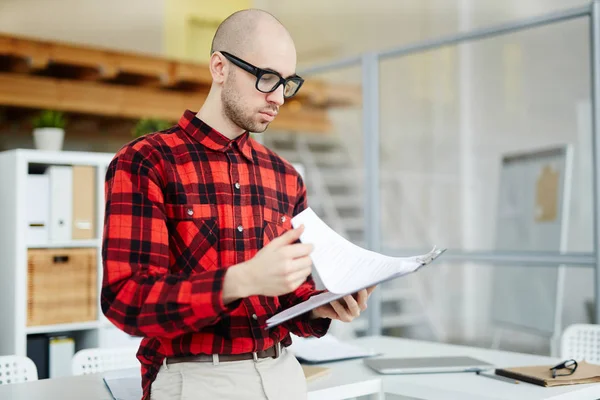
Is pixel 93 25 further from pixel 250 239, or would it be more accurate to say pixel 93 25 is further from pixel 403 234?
pixel 250 239

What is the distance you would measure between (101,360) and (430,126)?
4.38 metres

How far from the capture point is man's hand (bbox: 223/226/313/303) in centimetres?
113

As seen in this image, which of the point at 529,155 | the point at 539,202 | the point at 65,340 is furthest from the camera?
the point at 529,155

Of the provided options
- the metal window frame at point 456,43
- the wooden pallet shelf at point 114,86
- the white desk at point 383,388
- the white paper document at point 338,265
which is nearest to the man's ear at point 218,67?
the white paper document at point 338,265

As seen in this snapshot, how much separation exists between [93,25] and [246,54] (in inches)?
240

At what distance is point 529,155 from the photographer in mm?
4730

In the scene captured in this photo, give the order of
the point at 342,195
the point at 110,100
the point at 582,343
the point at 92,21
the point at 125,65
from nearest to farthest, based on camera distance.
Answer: the point at 582,343, the point at 125,65, the point at 110,100, the point at 342,195, the point at 92,21

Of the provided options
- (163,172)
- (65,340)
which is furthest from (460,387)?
(65,340)

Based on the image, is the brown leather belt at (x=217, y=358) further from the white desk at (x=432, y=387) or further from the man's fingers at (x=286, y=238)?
the white desk at (x=432, y=387)

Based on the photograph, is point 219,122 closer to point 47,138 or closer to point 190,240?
point 190,240

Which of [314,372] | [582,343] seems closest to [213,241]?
[314,372]

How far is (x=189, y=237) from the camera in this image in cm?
139

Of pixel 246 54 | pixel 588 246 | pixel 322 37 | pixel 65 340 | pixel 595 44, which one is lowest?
pixel 65 340

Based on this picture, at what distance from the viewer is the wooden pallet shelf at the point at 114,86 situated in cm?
527
